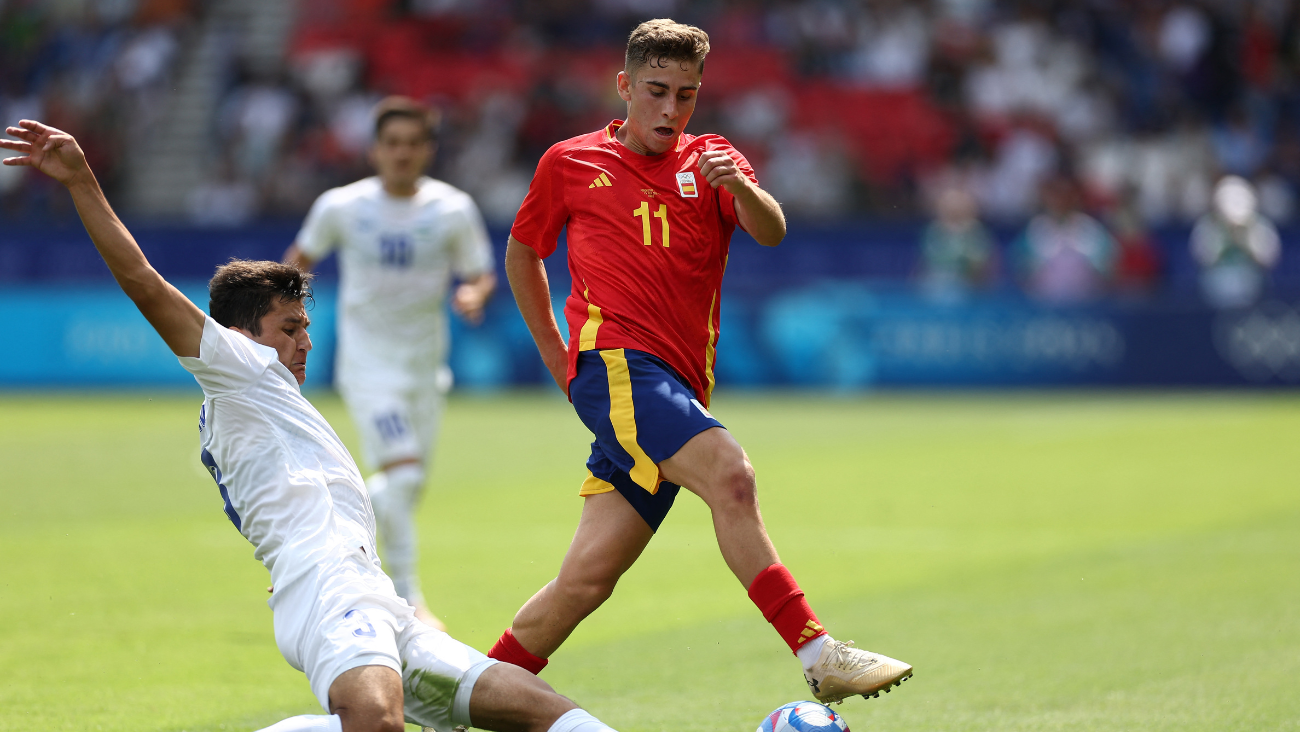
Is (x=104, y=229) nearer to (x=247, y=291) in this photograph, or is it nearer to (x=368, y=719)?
(x=247, y=291)

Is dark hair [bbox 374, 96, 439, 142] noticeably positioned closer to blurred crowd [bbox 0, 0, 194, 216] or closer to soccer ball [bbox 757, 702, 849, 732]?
soccer ball [bbox 757, 702, 849, 732]

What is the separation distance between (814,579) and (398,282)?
2.75 meters

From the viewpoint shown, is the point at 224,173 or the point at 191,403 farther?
the point at 224,173

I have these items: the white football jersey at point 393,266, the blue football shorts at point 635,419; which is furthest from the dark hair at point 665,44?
the white football jersey at point 393,266

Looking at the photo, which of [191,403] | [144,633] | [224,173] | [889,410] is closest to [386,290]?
[144,633]

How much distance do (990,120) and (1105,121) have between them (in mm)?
1690

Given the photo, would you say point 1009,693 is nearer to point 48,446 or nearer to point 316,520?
point 316,520

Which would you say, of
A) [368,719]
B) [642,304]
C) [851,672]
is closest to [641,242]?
[642,304]

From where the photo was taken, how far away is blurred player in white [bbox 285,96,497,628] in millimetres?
8086

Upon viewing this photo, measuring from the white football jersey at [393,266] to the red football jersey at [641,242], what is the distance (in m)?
3.13

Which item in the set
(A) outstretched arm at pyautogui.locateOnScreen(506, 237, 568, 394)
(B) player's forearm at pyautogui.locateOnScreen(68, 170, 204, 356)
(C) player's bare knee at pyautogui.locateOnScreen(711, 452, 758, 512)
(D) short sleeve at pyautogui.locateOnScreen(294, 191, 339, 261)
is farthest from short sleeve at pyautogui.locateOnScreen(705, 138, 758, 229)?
(D) short sleeve at pyautogui.locateOnScreen(294, 191, 339, 261)

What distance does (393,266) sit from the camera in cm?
827

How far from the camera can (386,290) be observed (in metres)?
8.28

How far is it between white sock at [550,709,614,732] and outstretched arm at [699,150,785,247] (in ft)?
4.88
